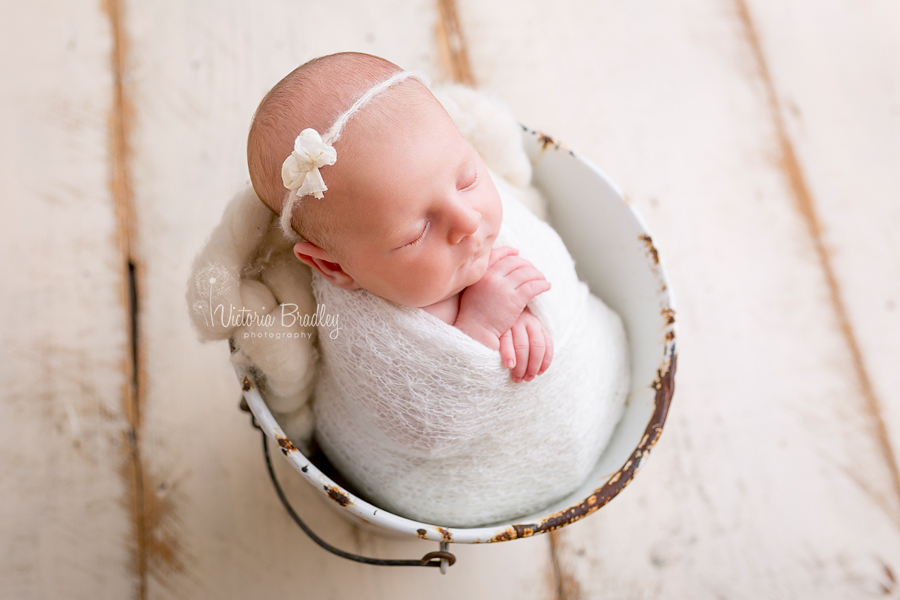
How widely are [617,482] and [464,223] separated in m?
0.27

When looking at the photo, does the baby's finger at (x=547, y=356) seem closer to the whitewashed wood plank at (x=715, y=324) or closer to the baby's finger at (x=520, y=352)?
the baby's finger at (x=520, y=352)

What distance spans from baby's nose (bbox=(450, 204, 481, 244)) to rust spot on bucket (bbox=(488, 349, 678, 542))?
25 centimetres

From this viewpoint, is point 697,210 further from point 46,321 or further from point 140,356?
point 46,321

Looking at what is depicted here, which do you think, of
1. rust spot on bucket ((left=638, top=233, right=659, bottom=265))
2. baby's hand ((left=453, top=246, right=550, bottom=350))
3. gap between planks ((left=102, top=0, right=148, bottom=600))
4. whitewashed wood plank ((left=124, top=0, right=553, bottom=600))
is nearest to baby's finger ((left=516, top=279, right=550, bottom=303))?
baby's hand ((left=453, top=246, right=550, bottom=350))

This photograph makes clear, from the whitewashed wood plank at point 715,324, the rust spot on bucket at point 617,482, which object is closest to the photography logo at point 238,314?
the rust spot on bucket at point 617,482

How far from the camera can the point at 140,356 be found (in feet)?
2.91

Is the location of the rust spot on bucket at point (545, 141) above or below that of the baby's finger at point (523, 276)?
above

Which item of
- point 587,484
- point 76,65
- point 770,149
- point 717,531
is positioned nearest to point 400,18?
point 76,65

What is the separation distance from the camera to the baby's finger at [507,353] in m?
0.58

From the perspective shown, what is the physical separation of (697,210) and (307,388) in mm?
689

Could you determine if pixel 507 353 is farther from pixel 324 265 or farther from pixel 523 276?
pixel 324 265

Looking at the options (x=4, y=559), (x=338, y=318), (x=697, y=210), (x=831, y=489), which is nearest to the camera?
(x=338, y=318)

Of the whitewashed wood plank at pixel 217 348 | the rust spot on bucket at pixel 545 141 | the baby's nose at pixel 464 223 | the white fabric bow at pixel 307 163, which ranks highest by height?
the white fabric bow at pixel 307 163

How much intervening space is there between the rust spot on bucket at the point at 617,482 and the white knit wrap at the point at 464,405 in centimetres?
8
